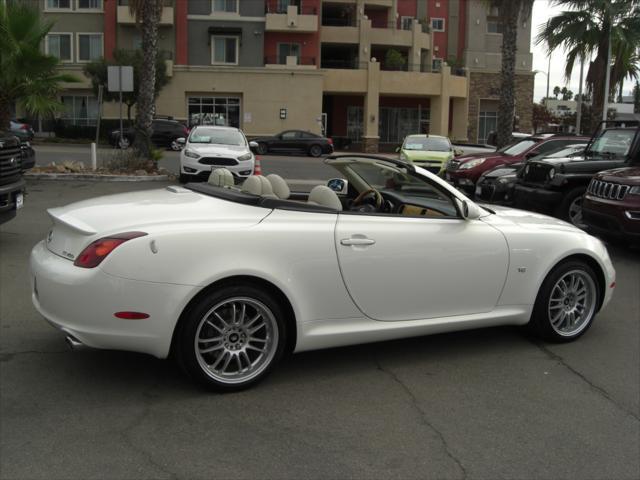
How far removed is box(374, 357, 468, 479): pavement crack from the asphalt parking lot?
0.04 feet

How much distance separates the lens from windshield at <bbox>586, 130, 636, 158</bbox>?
11359 mm

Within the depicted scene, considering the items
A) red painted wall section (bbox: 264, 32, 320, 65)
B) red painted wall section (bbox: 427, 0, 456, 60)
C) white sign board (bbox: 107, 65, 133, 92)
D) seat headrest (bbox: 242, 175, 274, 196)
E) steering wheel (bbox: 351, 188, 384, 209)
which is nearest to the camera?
seat headrest (bbox: 242, 175, 274, 196)

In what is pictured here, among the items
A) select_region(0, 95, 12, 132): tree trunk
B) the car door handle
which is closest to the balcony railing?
select_region(0, 95, 12, 132): tree trunk

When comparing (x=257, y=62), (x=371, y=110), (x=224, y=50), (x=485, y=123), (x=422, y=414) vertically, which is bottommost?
(x=422, y=414)

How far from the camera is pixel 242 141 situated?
722 inches

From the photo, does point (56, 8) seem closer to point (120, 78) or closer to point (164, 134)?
point (164, 134)

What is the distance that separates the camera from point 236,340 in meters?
4.18

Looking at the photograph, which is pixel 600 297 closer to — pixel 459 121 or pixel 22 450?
pixel 22 450

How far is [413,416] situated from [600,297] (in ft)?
7.87

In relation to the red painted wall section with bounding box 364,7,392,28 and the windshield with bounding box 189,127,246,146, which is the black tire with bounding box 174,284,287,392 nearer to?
the windshield with bounding box 189,127,246,146

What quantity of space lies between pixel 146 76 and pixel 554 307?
1547cm

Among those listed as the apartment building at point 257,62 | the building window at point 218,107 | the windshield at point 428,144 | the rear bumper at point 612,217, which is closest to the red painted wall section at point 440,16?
the apartment building at point 257,62

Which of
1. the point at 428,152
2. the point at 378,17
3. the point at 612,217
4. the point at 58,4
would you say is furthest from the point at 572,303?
the point at 378,17

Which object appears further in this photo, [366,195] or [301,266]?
[366,195]
